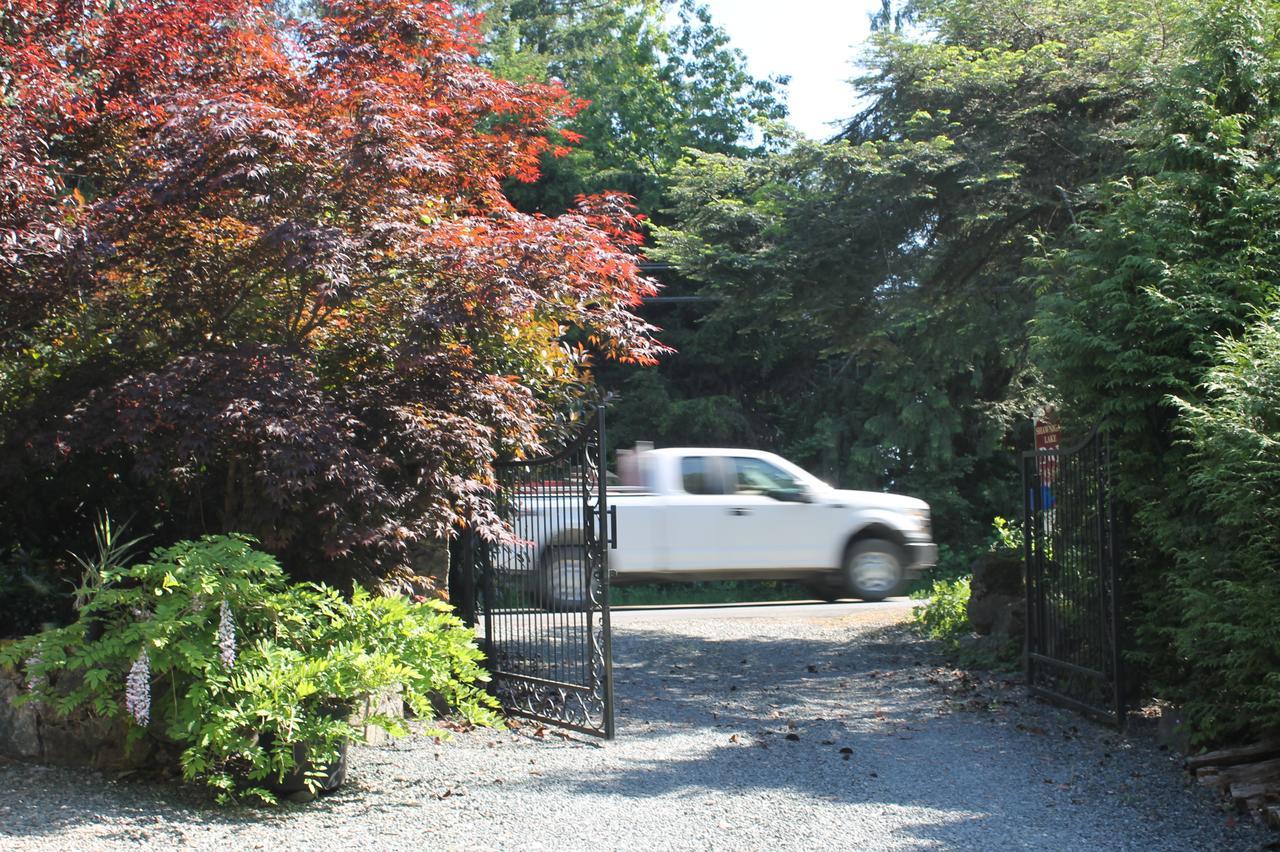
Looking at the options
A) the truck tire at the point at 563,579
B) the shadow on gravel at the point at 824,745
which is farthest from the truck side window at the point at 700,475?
the truck tire at the point at 563,579

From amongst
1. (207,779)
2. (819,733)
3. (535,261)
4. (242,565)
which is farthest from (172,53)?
(819,733)

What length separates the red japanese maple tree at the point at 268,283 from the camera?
592cm

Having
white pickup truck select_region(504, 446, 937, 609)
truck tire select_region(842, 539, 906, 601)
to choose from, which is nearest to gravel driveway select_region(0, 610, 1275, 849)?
white pickup truck select_region(504, 446, 937, 609)

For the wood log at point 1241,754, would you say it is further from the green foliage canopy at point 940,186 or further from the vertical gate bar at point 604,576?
the green foliage canopy at point 940,186

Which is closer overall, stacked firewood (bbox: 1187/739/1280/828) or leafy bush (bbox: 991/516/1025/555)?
stacked firewood (bbox: 1187/739/1280/828)

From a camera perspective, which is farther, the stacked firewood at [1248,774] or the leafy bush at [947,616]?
the leafy bush at [947,616]

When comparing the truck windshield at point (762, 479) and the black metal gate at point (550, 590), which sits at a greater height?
the truck windshield at point (762, 479)

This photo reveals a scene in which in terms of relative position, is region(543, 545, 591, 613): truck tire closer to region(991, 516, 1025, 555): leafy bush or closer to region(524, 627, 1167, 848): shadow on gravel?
region(524, 627, 1167, 848): shadow on gravel

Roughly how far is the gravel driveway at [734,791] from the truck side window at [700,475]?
16.9 feet

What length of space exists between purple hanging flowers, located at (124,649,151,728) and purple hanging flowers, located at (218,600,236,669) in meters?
0.33

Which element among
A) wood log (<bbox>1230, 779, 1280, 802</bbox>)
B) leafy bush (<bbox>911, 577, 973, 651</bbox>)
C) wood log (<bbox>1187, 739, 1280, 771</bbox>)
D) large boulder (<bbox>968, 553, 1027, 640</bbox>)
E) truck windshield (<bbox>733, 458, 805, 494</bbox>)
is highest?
truck windshield (<bbox>733, 458, 805, 494</bbox>)

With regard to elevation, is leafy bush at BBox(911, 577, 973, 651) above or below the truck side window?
below

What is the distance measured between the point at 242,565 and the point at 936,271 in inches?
307

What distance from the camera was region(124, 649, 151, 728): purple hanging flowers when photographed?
5145 mm
